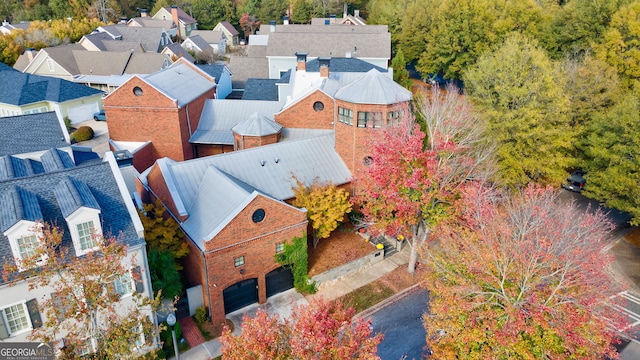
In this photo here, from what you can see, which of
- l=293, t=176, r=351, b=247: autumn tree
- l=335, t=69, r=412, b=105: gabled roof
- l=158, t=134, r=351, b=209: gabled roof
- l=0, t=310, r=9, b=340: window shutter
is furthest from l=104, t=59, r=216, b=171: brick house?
l=0, t=310, r=9, b=340: window shutter

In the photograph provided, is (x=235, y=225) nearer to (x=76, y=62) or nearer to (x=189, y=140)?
(x=189, y=140)

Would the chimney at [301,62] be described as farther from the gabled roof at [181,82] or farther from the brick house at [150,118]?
the brick house at [150,118]

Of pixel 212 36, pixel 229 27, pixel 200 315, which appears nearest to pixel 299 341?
pixel 200 315

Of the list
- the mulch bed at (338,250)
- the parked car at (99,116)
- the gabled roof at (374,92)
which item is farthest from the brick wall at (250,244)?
the parked car at (99,116)

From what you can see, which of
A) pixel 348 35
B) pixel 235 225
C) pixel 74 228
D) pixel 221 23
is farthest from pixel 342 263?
Result: pixel 221 23

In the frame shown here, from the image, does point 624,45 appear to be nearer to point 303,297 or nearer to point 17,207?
point 303,297

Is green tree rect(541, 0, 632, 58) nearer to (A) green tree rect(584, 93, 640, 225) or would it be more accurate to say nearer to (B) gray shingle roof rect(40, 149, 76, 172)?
(A) green tree rect(584, 93, 640, 225)

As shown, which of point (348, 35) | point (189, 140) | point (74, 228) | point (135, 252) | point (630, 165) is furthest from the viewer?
point (348, 35)
